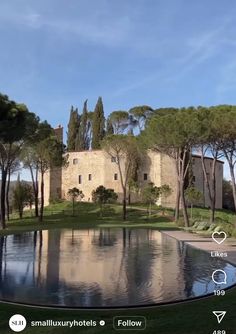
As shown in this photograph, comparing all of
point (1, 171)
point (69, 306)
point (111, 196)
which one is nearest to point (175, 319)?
point (69, 306)

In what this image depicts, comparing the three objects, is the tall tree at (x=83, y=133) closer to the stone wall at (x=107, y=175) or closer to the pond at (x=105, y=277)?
the stone wall at (x=107, y=175)

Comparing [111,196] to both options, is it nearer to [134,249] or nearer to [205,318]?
[134,249]

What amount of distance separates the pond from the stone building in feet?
107

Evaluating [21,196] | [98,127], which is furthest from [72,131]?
[21,196]

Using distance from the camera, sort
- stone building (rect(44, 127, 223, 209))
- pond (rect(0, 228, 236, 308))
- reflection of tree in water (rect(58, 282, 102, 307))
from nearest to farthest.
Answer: reflection of tree in water (rect(58, 282, 102, 307))
pond (rect(0, 228, 236, 308))
stone building (rect(44, 127, 223, 209))

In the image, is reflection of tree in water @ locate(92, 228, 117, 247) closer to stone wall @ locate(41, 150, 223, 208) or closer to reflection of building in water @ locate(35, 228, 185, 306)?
reflection of building in water @ locate(35, 228, 185, 306)

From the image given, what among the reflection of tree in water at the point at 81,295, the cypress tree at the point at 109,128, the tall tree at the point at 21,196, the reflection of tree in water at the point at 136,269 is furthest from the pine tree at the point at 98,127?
the reflection of tree in water at the point at 81,295

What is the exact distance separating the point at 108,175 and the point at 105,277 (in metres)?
39.5

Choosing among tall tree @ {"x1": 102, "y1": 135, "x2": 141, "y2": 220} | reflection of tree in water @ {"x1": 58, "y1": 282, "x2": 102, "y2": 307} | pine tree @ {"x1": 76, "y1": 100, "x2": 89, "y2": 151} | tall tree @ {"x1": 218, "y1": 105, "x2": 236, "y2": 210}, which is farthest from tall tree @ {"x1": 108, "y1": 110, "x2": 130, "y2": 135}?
reflection of tree in water @ {"x1": 58, "y1": 282, "x2": 102, "y2": 307}

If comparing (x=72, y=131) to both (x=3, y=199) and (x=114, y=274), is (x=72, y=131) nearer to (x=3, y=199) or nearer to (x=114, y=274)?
(x=3, y=199)

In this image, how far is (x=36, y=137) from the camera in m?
28.7

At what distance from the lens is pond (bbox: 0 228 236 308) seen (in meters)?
Result: 5.31

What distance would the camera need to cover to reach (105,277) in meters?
7.47

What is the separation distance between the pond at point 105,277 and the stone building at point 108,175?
1281 inches
